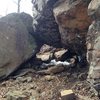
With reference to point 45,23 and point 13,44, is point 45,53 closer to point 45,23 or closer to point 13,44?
point 13,44

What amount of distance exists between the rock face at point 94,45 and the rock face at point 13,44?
345 centimetres

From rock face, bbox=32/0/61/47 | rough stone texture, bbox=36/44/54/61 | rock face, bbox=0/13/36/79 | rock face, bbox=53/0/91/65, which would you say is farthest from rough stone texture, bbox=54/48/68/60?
rock face, bbox=53/0/91/65

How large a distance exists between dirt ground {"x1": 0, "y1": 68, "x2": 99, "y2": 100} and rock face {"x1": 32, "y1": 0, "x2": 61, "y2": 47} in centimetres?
158

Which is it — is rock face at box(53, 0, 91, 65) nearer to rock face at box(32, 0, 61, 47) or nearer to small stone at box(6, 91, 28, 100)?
rock face at box(32, 0, 61, 47)

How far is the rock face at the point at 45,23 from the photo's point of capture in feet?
27.3

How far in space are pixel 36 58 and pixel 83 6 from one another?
3.53 meters

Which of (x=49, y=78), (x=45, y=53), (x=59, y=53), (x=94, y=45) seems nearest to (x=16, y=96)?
(x=49, y=78)

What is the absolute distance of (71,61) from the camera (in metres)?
9.25

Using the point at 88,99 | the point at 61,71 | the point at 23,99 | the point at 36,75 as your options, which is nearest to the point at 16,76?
the point at 36,75

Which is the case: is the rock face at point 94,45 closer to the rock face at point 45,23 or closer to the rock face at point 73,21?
the rock face at point 73,21

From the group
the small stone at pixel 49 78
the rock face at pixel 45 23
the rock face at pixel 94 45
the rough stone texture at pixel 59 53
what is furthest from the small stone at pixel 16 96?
the rough stone texture at pixel 59 53

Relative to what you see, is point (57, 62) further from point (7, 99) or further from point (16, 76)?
point (7, 99)

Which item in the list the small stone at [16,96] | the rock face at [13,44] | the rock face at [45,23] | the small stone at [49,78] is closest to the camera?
the small stone at [16,96]

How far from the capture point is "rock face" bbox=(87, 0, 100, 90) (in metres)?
5.77
